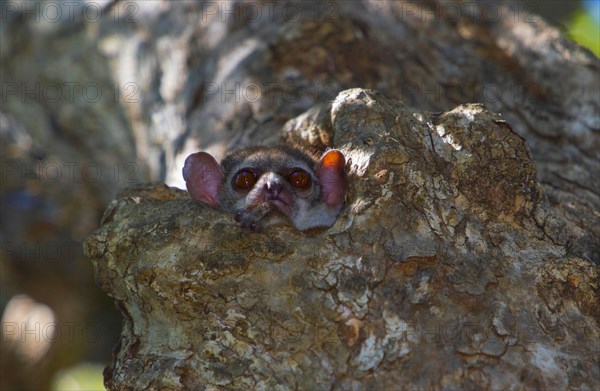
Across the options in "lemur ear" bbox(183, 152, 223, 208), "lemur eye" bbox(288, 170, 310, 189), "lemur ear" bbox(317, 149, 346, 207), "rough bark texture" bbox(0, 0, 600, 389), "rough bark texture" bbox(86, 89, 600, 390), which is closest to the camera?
"rough bark texture" bbox(86, 89, 600, 390)

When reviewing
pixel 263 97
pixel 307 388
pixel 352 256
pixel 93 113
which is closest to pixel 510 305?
pixel 352 256

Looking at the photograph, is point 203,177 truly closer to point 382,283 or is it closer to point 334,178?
point 334,178

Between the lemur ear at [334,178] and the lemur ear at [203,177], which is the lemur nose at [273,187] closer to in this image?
the lemur ear at [334,178]

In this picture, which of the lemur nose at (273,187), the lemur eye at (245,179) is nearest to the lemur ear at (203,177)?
the lemur eye at (245,179)

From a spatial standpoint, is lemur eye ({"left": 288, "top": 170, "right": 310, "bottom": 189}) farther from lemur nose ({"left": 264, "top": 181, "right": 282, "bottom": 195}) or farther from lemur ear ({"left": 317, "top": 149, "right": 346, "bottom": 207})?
lemur ear ({"left": 317, "top": 149, "right": 346, "bottom": 207})

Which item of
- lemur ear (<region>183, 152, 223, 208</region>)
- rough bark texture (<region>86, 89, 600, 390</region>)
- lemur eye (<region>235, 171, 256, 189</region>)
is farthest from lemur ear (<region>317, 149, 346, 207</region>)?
lemur ear (<region>183, 152, 223, 208</region>)

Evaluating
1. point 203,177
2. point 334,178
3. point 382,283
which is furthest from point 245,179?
point 382,283
